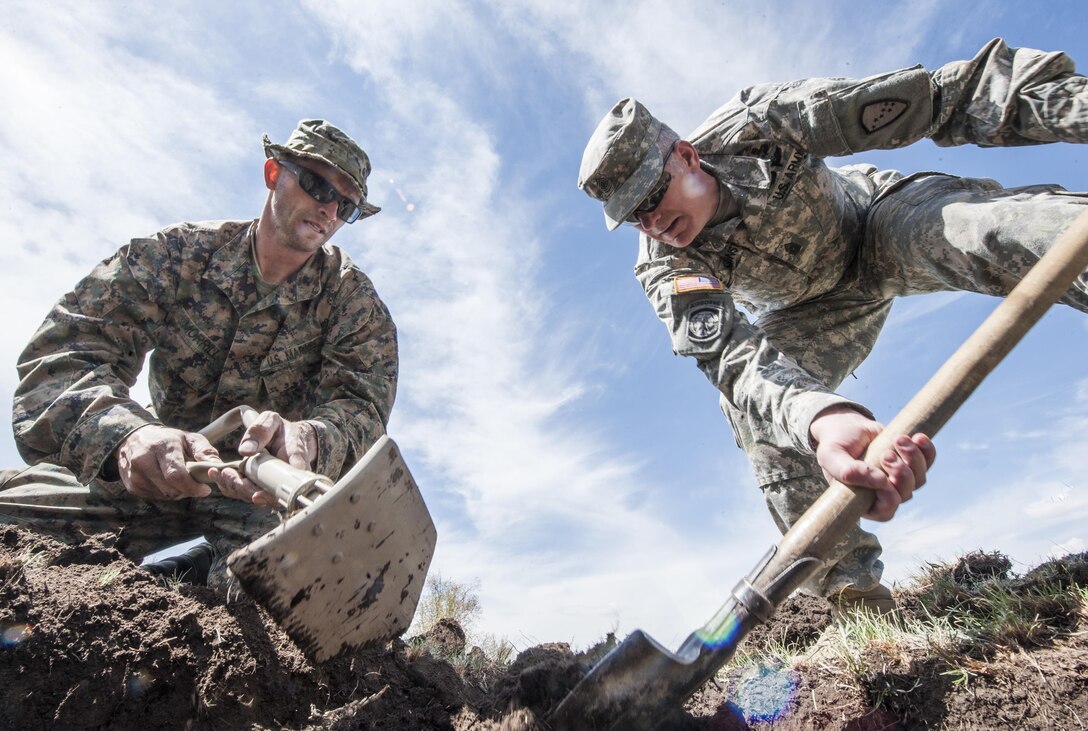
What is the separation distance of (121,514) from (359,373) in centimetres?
145

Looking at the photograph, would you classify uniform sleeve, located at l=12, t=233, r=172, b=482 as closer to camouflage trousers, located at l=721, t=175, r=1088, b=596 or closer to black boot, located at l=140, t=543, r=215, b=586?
black boot, located at l=140, t=543, r=215, b=586

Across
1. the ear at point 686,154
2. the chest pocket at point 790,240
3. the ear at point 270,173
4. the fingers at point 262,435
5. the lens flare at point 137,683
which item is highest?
the ear at point 270,173

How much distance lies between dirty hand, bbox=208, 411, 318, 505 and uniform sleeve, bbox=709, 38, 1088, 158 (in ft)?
8.56

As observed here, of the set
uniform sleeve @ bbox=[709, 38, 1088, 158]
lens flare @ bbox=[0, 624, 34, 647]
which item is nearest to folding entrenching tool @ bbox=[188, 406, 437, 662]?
lens flare @ bbox=[0, 624, 34, 647]

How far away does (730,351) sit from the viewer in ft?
9.45

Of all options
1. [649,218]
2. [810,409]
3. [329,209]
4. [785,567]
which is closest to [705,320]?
[649,218]

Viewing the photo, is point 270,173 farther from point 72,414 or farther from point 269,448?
point 269,448

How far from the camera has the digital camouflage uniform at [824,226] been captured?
2.52m

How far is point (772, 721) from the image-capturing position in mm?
1977

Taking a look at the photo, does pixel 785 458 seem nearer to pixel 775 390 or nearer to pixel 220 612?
pixel 775 390

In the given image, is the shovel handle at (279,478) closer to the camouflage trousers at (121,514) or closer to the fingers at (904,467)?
the camouflage trousers at (121,514)

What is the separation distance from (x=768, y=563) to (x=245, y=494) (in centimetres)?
182

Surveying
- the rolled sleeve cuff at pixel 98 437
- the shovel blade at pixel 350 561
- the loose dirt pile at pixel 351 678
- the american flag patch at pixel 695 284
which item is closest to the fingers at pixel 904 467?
the loose dirt pile at pixel 351 678

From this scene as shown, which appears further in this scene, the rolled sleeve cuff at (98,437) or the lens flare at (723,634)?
the rolled sleeve cuff at (98,437)
